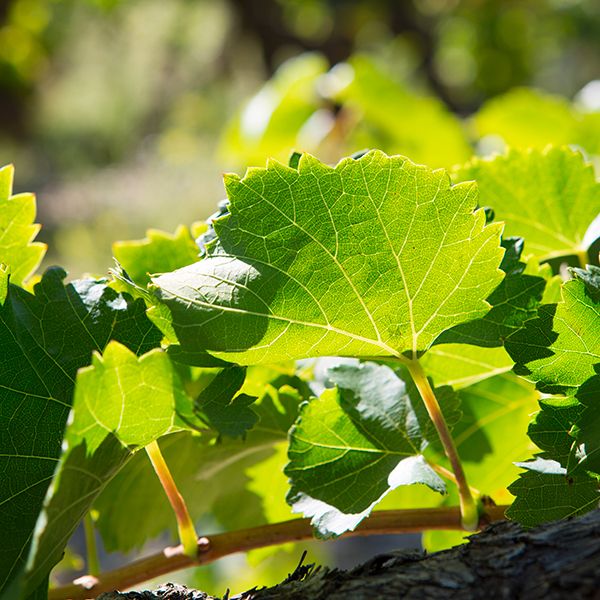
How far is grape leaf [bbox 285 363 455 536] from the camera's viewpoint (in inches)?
9.5

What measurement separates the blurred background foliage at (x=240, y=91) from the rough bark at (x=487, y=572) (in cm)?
54

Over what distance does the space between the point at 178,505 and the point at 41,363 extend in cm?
6

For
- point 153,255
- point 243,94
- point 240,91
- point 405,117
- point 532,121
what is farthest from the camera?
point 240,91

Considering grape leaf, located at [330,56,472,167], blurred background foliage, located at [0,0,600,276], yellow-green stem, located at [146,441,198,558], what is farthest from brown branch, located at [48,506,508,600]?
grape leaf, located at [330,56,472,167]

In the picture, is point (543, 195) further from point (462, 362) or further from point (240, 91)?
point (240, 91)

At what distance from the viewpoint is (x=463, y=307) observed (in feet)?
0.75

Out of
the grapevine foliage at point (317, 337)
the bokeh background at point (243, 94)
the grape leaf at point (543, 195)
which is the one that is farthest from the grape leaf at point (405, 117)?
the grapevine foliage at point (317, 337)

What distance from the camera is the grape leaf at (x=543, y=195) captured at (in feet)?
1.02

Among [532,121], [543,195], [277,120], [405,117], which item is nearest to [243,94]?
[277,120]

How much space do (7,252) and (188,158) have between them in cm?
553

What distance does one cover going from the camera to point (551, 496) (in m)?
0.23

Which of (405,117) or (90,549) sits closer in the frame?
(90,549)

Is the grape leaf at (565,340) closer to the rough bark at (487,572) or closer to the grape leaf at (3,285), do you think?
the rough bark at (487,572)

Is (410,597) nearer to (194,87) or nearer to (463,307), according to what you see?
(463,307)
